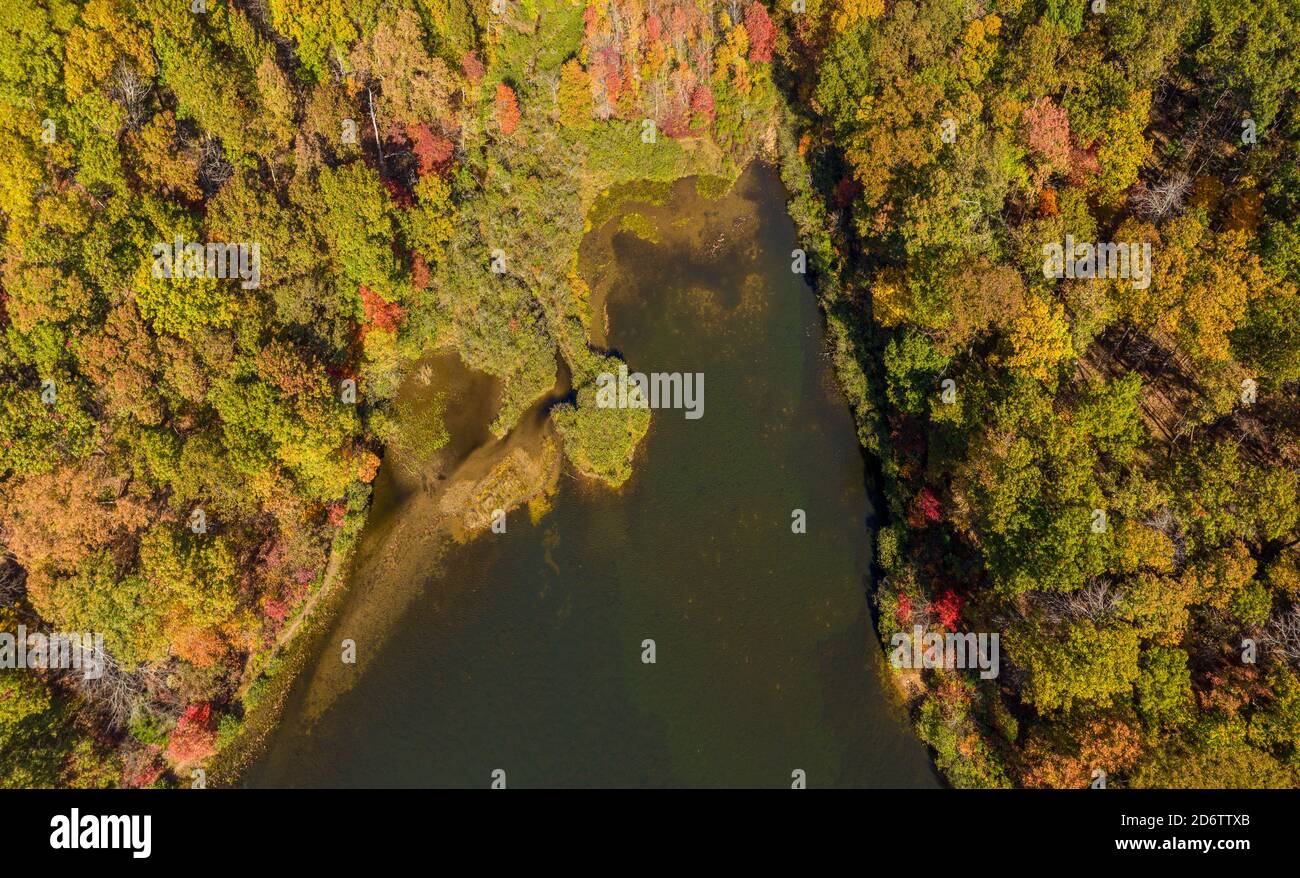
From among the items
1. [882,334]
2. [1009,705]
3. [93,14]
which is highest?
[93,14]

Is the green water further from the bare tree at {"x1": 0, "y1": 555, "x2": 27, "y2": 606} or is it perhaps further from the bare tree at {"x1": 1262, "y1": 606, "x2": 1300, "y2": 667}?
the bare tree at {"x1": 1262, "y1": 606, "x2": 1300, "y2": 667}

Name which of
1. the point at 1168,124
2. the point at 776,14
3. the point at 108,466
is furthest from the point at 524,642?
the point at 1168,124

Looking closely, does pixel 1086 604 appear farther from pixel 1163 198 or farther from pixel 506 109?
pixel 506 109

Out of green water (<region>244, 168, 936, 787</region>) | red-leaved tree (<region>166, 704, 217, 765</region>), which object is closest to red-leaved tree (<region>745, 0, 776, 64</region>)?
green water (<region>244, 168, 936, 787</region>)

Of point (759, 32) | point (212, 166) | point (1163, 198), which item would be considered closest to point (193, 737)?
point (212, 166)

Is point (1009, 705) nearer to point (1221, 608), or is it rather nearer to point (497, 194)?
point (1221, 608)

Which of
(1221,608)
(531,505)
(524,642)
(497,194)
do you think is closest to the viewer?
(1221,608)
